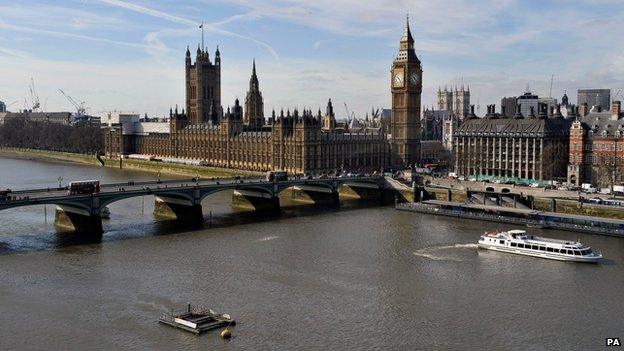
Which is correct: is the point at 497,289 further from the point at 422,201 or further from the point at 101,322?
the point at 422,201

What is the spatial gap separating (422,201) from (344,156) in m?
30.3

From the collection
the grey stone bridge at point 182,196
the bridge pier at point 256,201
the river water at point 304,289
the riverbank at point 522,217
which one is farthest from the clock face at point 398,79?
the river water at point 304,289

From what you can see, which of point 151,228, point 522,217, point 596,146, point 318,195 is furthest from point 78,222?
point 596,146

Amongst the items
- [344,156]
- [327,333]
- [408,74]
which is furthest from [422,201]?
[327,333]

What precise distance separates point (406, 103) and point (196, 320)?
85.3 meters

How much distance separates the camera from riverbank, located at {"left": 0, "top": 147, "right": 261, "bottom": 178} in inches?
4774

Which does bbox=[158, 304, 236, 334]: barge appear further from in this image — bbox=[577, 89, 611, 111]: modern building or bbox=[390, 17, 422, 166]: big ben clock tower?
bbox=[577, 89, 611, 111]: modern building

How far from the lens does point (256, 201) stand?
82.9 m

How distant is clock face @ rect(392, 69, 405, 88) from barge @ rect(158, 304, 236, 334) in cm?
8392

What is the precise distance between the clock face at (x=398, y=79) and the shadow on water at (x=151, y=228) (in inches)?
1442

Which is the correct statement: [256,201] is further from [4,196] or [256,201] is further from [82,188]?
[4,196]

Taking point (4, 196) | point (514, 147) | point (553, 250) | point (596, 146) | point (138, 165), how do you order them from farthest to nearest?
point (138, 165) < point (514, 147) < point (596, 146) < point (4, 196) < point (553, 250)

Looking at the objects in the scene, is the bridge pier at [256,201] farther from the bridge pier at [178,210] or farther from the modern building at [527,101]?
the modern building at [527,101]

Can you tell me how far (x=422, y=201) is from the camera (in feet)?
280
